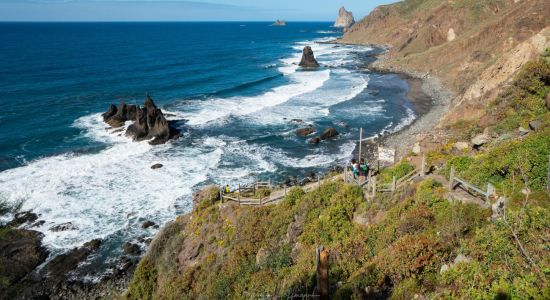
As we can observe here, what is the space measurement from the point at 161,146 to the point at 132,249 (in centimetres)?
1766

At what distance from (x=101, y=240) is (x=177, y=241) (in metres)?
8.76

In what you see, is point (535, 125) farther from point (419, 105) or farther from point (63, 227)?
A: point (419, 105)

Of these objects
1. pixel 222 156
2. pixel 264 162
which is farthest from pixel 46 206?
pixel 264 162

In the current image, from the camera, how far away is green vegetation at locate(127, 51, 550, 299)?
813cm

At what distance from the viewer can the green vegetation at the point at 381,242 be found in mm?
8133

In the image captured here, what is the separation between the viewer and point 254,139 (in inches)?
1613

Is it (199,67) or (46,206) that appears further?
(199,67)

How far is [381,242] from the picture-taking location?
12461 millimetres

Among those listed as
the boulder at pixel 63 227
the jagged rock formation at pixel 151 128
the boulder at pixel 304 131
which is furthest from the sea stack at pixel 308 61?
the boulder at pixel 63 227

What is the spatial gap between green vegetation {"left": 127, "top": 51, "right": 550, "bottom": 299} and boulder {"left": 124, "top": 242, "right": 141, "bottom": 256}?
5479 mm

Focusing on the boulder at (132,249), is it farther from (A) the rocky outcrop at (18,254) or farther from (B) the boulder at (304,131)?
(B) the boulder at (304,131)

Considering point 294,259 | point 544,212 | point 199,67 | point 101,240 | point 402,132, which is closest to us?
point 544,212

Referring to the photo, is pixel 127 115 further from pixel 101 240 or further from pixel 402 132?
pixel 402 132

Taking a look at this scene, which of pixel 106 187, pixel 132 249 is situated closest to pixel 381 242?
pixel 132 249
